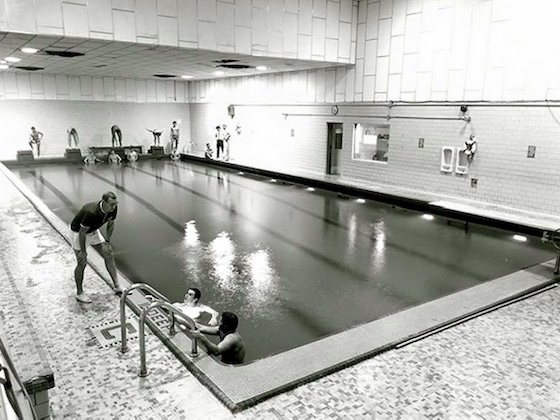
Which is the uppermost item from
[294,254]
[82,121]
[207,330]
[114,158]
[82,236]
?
[82,121]

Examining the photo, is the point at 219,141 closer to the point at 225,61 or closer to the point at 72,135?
the point at 225,61

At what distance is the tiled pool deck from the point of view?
9.23 ft

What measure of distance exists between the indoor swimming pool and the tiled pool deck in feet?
3.32

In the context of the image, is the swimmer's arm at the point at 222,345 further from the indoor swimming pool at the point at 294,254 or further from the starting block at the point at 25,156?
the starting block at the point at 25,156

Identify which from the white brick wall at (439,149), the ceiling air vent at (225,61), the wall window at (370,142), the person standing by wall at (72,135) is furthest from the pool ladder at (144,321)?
the person standing by wall at (72,135)

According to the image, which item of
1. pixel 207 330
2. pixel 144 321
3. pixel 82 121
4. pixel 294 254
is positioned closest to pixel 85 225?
pixel 144 321

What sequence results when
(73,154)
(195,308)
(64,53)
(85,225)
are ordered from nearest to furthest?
1. (85,225)
2. (195,308)
3. (64,53)
4. (73,154)

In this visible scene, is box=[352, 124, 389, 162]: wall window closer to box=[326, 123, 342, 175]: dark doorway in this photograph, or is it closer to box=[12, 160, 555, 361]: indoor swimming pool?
box=[326, 123, 342, 175]: dark doorway

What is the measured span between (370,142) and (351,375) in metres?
10.1

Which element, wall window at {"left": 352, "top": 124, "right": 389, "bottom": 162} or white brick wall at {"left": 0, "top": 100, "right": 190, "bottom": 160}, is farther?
white brick wall at {"left": 0, "top": 100, "right": 190, "bottom": 160}

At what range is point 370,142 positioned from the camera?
12.6m

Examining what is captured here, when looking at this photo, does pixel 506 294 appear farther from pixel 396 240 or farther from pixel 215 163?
pixel 215 163

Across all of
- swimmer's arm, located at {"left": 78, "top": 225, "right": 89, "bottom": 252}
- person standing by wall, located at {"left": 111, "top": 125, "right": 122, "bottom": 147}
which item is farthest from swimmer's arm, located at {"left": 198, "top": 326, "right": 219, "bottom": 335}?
person standing by wall, located at {"left": 111, "top": 125, "right": 122, "bottom": 147}

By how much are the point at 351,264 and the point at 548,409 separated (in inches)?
140
